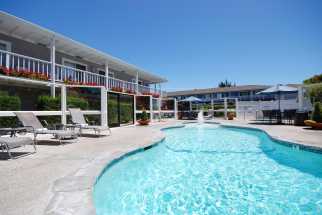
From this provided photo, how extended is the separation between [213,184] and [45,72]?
11989 mm

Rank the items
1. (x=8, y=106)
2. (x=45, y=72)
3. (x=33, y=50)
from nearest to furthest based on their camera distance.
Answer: (x=8, y=106) → (x=45, y=72) → (x=33, y=50)

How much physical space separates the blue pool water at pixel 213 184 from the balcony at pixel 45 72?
763 centimetres

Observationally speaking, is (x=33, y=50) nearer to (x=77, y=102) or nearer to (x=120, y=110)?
(x=77, y=102)

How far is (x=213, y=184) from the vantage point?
4.02m

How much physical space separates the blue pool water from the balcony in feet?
25.0

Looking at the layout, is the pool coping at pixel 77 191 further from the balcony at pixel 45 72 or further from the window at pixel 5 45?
the window at pixel 5 45

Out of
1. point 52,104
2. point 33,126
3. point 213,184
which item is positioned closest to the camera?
point 213,184

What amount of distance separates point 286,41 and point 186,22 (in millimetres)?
7910

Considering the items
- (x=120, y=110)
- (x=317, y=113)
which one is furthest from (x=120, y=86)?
(x=317, y=113)

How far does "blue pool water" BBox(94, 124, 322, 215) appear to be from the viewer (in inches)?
122

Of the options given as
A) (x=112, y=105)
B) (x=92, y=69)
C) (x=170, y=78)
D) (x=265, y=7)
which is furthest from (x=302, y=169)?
(x=170, y=78)

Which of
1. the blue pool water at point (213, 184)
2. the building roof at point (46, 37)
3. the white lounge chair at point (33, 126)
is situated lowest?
the blue pool water at point (213, 184)

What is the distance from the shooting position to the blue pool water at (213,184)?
10.2ft

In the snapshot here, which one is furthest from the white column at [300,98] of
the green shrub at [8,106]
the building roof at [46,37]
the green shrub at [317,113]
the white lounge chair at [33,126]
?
the green shrub at [8,106]
